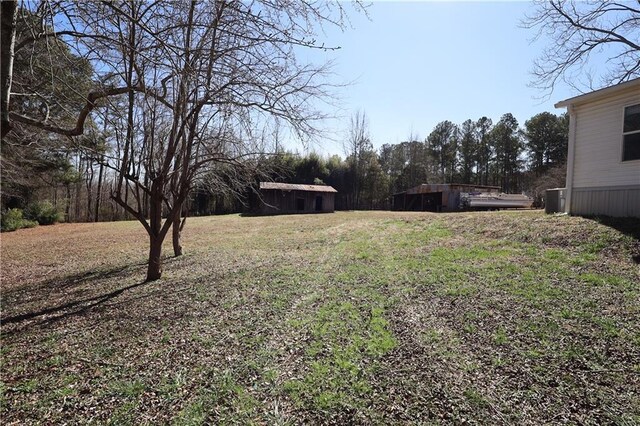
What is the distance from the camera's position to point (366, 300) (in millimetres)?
4473

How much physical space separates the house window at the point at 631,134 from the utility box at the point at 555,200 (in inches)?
70.8

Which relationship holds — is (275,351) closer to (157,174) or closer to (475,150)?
(157,174)

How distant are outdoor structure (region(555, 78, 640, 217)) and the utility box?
367 millimetres

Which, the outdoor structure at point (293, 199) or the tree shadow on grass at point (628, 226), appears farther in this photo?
the outdoor structure at point (293, 199)

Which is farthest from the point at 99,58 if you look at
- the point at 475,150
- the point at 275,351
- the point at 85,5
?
the point at 475,150

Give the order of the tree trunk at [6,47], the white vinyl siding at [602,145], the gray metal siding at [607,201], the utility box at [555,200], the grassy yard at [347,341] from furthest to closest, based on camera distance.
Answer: the utility box at [555,200] < the white vinyl siding at [602,145] < the gray metal siding at [607,201] < the grassy yard at [347,341] < the tree trunk at [6,47]

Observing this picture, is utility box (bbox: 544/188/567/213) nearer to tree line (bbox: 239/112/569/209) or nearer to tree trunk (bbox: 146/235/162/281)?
tree trunk (bbox: 146/235/162/281)

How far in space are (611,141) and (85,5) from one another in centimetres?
1002

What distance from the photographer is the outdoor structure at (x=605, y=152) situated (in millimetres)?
7051

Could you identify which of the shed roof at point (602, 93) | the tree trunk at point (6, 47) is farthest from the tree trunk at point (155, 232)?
the shed roof at point (602, 93)

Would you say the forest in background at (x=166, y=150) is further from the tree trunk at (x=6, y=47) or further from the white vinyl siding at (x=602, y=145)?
the white vinyl siding at (x=602, y=145)

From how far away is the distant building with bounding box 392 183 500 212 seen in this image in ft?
81.2

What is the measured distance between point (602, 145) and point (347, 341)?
27.6 ft

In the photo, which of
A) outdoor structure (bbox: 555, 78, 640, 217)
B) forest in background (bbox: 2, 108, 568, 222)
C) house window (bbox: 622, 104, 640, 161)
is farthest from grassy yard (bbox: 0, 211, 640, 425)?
forest in background (bbox: 2, 108, 568, 222)
